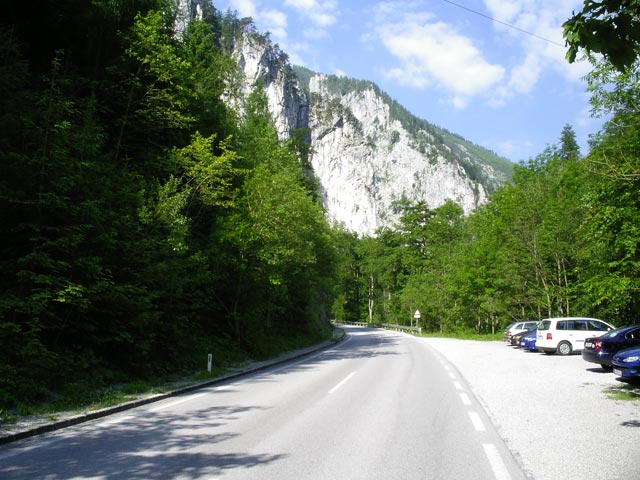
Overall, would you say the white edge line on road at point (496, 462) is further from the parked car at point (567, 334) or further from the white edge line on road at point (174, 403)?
the parked car at point (567, 334)

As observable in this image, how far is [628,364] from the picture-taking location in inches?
394

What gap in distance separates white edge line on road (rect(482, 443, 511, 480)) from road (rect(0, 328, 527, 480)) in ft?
0.04

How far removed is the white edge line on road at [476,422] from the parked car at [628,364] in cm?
454

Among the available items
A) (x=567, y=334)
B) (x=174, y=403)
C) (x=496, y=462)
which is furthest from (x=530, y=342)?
(x=496, y=462)

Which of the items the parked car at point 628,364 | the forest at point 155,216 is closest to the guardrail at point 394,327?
the forest at point 155,216

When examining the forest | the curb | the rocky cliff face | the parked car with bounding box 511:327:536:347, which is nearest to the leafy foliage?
the forest

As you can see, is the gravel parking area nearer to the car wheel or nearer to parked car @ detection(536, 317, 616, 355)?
parked car @ detection(536, 317, 616, 355)

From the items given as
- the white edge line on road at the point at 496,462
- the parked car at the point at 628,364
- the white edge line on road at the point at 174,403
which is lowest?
the white edge line on road at the point at 174,403

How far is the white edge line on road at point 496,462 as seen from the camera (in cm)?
471

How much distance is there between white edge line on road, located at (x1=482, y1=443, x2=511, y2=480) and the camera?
471cm

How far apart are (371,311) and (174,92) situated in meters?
71.1

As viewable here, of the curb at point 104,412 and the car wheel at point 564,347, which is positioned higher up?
the car wheel at point 564,347

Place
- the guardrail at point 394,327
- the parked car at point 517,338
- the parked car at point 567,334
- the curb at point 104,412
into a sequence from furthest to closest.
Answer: the guardrail at point 394,327
the parked car at point 517,338
the parked car at point 567,334
the curb at point 104,412

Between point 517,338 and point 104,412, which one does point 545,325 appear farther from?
point 104,412
